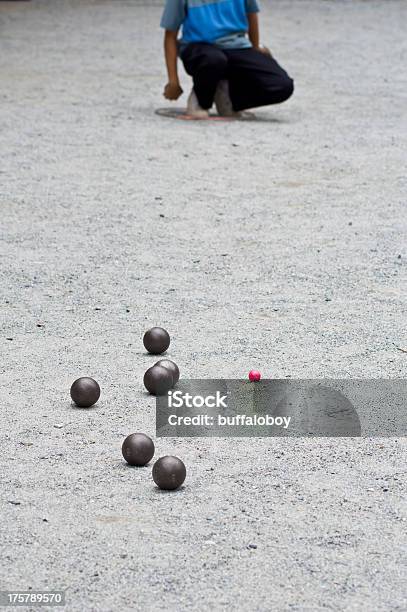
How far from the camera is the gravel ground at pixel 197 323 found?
3168 millimetres

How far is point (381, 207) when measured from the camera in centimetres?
725

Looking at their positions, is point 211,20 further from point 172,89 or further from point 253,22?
point 172,89

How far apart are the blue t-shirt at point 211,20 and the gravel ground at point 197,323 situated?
0.69 meters

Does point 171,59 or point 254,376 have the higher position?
point 254,376

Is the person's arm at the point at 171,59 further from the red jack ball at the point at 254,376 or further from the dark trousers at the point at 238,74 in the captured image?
the red jack ball at the point at 254,376

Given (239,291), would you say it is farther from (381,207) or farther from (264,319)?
(381,207)

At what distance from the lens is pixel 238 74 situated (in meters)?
9.62

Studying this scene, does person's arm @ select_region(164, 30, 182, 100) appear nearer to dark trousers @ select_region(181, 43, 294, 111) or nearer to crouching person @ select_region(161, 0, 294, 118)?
crouching person @ select_region(161, 0, 294, 118)

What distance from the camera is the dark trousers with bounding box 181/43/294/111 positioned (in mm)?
9492

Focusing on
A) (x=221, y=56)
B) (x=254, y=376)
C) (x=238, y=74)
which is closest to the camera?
(x=254, y=376)

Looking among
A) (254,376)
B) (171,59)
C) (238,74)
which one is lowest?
(238,74)

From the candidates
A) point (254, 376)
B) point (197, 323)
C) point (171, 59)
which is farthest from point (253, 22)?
point (254, 376)

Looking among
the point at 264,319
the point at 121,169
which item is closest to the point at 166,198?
the point at 121,169

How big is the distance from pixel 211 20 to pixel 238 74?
463 millimetres
